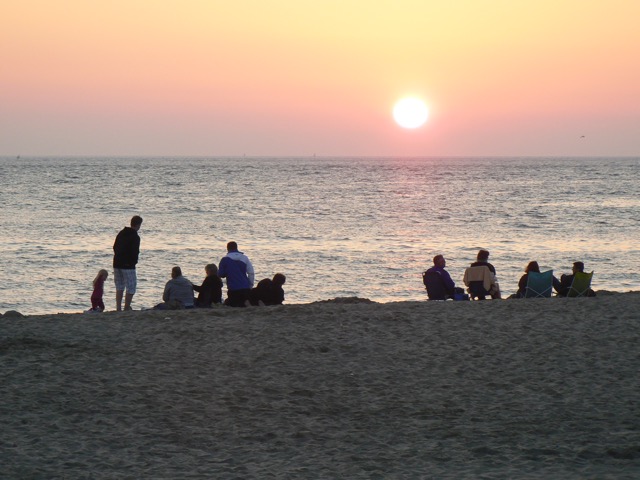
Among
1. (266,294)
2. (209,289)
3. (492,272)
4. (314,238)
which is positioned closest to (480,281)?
(492,272)

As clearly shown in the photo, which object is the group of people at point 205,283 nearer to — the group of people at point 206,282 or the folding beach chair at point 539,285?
the group of people at point 206,282

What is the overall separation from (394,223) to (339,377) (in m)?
42.1

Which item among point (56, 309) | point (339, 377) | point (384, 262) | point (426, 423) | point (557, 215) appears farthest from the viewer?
point (557, 215)

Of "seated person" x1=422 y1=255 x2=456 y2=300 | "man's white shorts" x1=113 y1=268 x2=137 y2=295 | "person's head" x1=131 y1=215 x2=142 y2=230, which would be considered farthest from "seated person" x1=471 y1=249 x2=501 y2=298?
"man's white shorts" x1=113 y1=268 x2=137 y2=295

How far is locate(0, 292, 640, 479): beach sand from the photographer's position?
736 centimetres

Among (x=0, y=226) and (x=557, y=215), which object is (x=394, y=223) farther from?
(x=0, y=226)

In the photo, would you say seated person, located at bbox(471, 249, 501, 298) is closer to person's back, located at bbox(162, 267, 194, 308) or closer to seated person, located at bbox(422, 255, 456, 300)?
seated person, located at bbox(422, 255, 456, 300)

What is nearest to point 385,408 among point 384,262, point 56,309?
point 56,309

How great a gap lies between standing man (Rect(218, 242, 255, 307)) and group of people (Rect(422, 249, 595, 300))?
2.95m

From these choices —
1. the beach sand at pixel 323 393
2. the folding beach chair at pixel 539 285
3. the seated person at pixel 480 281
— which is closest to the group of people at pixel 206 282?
the beach sand at pixel 323 393

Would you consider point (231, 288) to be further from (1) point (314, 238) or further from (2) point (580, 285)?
(1) point (314, 238)

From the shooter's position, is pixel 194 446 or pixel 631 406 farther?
pixel 631 406

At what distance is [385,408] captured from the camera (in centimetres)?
888

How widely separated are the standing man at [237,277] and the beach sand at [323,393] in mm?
1242
